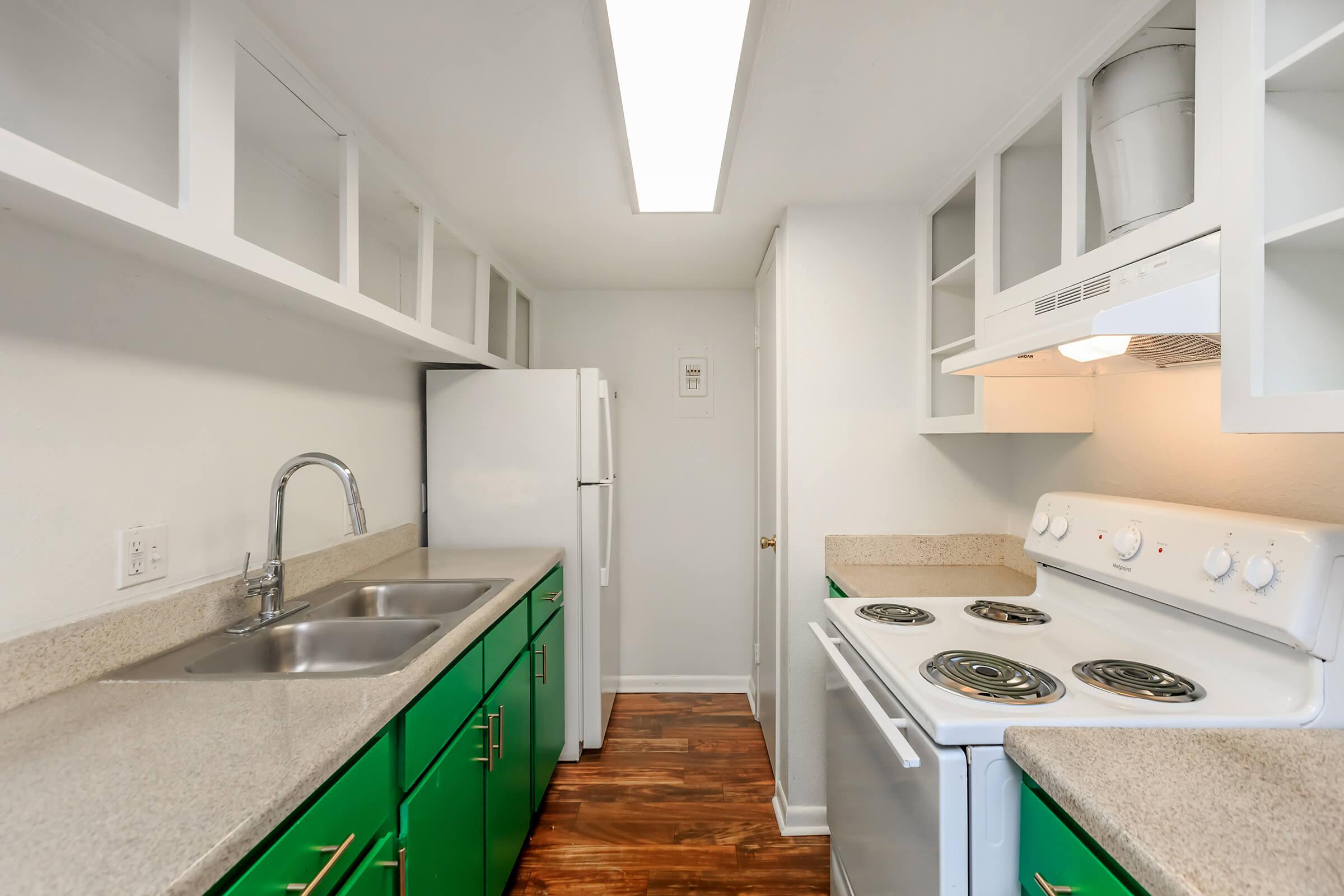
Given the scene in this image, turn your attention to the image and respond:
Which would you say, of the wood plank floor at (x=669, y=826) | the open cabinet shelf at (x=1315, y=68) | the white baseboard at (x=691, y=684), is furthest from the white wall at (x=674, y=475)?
the open cabinet shelf at (x=1315, y=68)

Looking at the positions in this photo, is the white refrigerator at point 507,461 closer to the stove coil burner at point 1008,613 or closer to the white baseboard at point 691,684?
→ the white baseboard at point 691,684

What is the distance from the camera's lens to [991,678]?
113cm

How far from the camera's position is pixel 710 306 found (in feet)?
10.8

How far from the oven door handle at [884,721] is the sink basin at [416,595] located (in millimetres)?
1005

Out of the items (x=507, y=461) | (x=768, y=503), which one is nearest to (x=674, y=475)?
(x=768, y=503)

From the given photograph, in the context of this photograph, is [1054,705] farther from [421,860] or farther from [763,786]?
[763,786]

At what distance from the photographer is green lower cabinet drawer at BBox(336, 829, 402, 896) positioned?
94cm

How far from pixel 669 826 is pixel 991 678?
1478mm

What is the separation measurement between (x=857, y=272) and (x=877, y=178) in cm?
32

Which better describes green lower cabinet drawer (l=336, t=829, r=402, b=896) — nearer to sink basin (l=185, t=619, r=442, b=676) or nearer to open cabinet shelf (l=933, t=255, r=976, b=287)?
sink basin (l=185, t=619, r=442, b=676)

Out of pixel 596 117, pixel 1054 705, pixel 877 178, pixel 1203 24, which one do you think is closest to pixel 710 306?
pixel 877 178

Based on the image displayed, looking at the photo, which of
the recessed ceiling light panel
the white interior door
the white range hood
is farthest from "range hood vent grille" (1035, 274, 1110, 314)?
the white interior door

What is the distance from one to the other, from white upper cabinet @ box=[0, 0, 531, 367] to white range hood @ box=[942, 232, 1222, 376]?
1.55 metres

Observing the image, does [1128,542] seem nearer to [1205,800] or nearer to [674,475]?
[1205,800]
